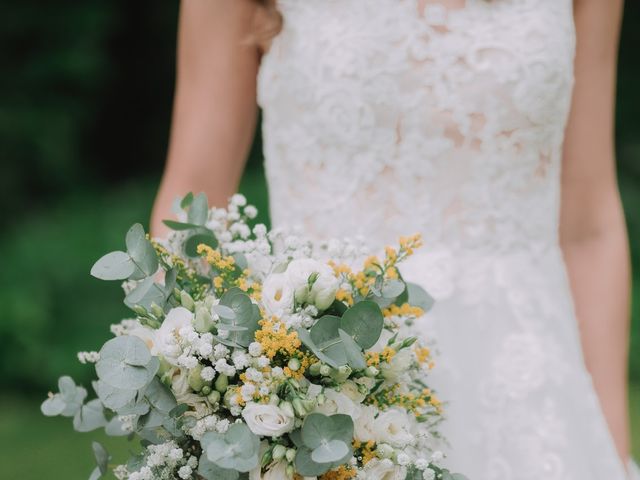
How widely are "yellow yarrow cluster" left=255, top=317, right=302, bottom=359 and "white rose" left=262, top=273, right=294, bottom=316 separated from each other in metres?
0.03

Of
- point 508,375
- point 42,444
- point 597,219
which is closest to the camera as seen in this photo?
point 508,375

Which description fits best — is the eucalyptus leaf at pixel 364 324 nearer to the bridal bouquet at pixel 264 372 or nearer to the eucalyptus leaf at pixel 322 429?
the bridal bouquet at pixel 264 372

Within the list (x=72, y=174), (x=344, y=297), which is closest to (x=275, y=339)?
(x=344, y=297)

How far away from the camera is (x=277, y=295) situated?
136 centimetres

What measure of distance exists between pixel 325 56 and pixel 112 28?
5.90m

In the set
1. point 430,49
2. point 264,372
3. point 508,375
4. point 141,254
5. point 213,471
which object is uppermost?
point 430,49

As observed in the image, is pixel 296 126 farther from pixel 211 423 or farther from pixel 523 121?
pixel 211 423

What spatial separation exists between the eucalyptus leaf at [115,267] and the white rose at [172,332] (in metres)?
0.09

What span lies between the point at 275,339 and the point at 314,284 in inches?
4.3

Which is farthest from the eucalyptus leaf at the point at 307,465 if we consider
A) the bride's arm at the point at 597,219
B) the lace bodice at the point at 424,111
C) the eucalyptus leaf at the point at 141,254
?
the bride's arm at the point at 597,219

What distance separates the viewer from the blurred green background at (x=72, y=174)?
614cm

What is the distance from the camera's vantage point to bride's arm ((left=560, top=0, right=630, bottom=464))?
2008mm

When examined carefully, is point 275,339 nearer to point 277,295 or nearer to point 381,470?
point 277,295

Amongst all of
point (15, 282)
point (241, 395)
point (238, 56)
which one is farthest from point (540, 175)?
point (15, 282)
